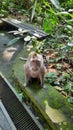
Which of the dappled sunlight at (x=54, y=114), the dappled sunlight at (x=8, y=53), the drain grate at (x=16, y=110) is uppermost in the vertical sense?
the dappled sunlight at (x=54, y=114)

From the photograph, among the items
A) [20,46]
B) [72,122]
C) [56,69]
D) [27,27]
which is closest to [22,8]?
[27,27]

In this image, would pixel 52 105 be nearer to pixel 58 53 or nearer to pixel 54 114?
pixel 54 114

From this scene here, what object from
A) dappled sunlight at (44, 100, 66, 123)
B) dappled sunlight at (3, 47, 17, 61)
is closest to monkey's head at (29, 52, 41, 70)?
dappled sunlight at (44, 100, 66, 123)

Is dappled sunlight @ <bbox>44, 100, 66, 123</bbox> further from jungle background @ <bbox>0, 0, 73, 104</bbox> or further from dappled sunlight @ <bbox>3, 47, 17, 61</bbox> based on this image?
dappled sunlight @ <bbox>3, 47, 17, 61</bbox>

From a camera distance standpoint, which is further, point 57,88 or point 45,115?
point 57,88

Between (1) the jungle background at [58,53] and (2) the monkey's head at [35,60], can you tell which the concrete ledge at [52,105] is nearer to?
(1) the jungle background at [58,53]

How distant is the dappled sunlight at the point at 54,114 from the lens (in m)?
3.33

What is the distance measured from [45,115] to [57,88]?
2.30 feet

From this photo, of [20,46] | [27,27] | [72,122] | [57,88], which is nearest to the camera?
[72,122]

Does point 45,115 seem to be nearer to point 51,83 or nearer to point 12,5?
point 51,83

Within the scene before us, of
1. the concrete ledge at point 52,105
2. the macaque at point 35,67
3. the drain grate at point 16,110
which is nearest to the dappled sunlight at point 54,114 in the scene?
the concrete ledge at point 52,105

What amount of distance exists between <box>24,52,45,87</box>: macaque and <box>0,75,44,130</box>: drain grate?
0.39 metres

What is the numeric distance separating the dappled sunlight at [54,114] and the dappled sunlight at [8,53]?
2.41 metres

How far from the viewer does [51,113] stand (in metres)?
3.45
